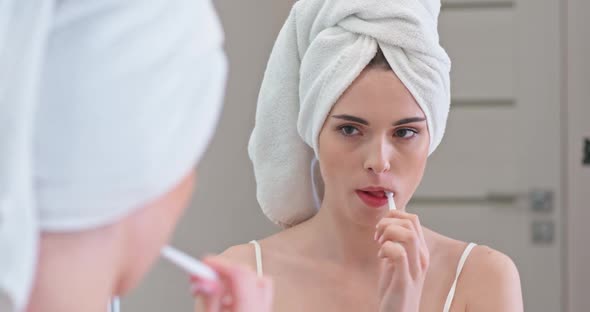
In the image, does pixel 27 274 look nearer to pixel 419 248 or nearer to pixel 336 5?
pixel 419 248

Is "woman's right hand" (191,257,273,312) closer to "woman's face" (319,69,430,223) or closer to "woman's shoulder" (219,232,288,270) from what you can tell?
"woman's face" (319,69,430,223)

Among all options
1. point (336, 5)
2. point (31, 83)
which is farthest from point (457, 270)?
point (31, 83)

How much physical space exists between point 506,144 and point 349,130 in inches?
56.3

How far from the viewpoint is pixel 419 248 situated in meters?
1.19

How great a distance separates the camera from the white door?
2631mm

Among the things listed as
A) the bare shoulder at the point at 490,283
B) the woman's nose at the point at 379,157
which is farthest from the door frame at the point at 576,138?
the woman's nose at the point at 379,157

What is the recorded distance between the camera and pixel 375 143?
4.16 feet

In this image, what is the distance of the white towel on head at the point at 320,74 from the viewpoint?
1.29 meters

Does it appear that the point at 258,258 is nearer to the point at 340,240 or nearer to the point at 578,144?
the point at 340,240

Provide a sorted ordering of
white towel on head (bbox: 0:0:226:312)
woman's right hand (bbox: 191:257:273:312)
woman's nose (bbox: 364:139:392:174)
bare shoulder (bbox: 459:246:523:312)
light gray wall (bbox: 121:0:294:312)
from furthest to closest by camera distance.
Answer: light gray wall (bbox: 121:0:294:312) < bare shoulder (bbox: 459:246:523:312) < woman's nose (bbox: 364:139:392:174) < woman's right hand (bbox: 191:257:273:312) < white towel on head (bbox: 0:0:226:312)

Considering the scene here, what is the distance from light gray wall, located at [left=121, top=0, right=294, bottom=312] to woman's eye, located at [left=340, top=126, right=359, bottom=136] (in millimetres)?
1043

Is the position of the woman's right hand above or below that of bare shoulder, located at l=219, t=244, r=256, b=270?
above

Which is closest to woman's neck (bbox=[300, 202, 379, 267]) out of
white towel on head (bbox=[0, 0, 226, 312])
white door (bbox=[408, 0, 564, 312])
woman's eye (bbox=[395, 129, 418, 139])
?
woman's eye (bbox=[395, 129, 418, 139])

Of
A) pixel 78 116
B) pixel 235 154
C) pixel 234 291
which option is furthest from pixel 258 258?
pixel 235 154
